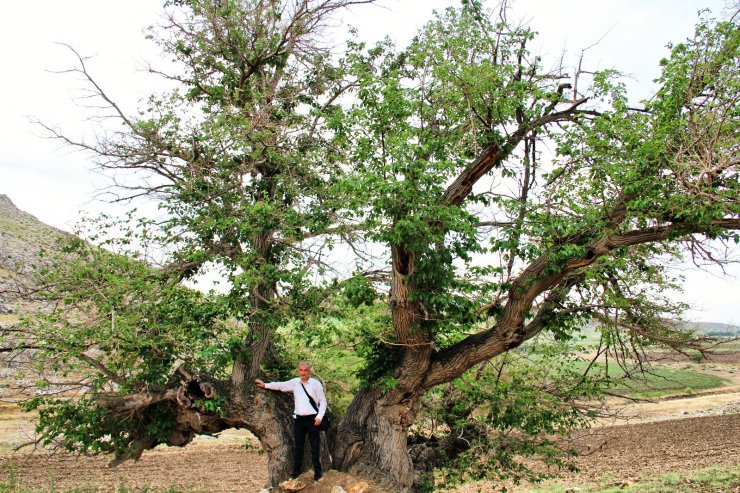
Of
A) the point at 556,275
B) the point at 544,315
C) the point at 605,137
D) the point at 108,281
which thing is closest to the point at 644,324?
the point at 544,315

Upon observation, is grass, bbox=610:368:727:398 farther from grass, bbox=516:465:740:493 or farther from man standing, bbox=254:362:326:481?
man standing, bbox=254:362:326:481

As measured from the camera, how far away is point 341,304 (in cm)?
884

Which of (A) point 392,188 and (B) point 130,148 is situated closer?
(A) point 392,188

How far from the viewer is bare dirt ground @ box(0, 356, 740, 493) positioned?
15.4 metres

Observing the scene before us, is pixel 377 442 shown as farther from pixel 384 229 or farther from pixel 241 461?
pixel 241 461

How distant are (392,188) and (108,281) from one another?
209 inches

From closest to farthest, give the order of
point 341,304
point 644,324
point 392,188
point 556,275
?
point 392,188 → point 556,275 → point 341,304 → point 644,324

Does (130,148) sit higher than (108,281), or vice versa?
(130,148)

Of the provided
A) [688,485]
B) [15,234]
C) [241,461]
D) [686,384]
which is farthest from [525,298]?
[15,234]

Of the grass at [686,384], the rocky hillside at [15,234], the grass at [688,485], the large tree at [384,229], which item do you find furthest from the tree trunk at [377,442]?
the grass at [686,384]

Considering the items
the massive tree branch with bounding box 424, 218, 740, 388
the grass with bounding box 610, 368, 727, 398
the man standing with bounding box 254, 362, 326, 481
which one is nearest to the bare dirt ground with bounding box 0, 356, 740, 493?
the massive tree branch with bounding box 424, 218, 740, 388

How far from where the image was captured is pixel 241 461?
20.0 meters

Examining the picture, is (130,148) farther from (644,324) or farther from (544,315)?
(644,324)

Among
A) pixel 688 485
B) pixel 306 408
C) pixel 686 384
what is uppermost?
pixel 306 408
